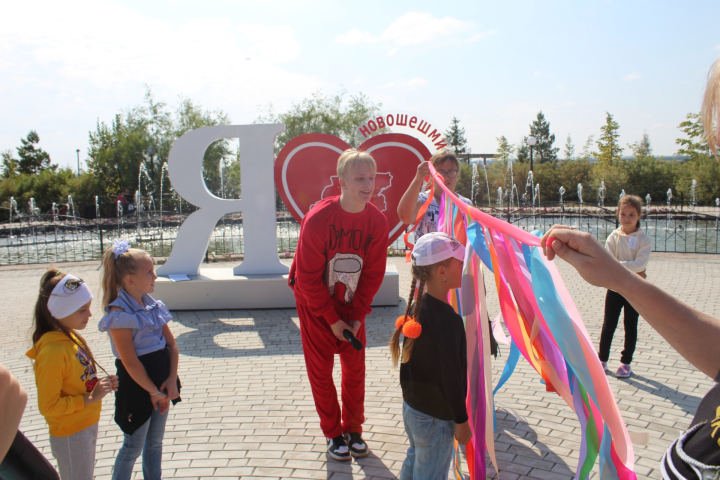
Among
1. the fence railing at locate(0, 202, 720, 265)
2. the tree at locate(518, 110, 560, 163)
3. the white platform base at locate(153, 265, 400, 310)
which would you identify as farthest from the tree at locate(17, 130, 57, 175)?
the tree at locate(518, 110, 560, 163)

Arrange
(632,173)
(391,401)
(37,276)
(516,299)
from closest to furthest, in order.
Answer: (516,299) → (391,401) → (37,276) → (632,173)

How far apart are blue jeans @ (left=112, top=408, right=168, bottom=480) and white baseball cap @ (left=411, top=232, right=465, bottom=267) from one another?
1.69 meters

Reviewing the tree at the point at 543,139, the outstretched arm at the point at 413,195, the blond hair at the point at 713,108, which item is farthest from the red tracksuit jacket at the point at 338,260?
the tree at the point at 543,139

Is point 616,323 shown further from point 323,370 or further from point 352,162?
point 352,162

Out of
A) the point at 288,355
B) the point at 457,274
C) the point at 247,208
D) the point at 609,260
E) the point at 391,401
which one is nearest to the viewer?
the point at 609,260

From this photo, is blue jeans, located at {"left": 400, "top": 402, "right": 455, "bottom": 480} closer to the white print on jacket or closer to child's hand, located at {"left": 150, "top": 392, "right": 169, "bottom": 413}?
the white print on jacket

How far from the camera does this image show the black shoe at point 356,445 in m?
3.24

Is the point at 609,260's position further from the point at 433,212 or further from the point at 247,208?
the point at 247,208

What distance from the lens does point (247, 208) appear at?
7.23 m

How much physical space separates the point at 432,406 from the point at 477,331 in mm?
488

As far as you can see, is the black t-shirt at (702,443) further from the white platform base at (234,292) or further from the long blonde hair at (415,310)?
the white platform base at (234,292)

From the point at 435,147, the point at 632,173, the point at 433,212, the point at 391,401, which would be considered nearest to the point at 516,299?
the point at 433,212

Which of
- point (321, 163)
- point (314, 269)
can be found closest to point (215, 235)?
point (321, 163)

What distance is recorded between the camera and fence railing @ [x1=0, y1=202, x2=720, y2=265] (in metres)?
15.2
